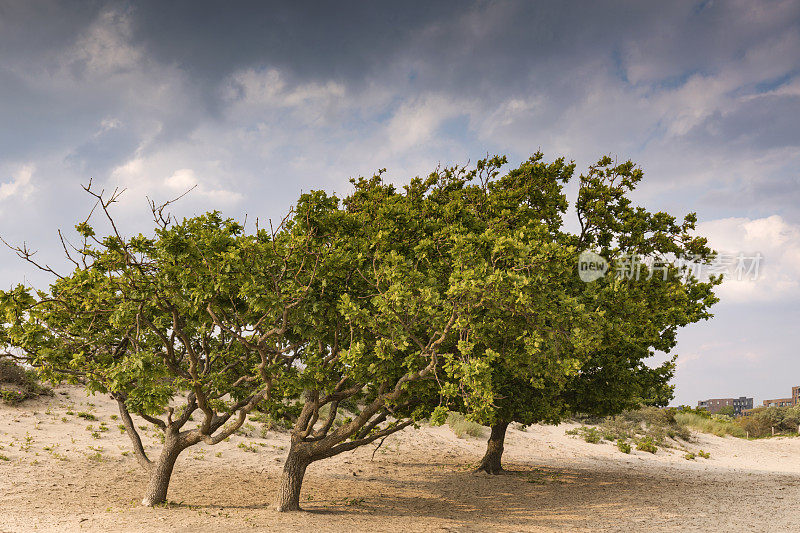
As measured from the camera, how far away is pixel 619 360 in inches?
621

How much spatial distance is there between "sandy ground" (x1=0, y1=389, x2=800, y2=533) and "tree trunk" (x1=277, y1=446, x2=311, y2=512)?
0.32 m

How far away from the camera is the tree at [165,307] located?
32.6 feet

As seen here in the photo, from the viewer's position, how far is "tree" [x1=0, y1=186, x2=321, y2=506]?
9.92m

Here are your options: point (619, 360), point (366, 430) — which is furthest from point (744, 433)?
point (366, 430)

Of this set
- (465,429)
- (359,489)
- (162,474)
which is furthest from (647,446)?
(162,474)

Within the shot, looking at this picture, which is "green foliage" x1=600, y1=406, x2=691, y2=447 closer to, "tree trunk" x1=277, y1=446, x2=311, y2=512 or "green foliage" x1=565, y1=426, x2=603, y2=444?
"green foliage" x1=565, y1=426, x2=603, y2=444

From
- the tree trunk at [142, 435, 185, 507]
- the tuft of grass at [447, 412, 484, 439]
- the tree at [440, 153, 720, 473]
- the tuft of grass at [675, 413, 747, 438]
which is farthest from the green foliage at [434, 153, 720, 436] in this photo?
the tuft of grass at [675, 413, 747, 438]

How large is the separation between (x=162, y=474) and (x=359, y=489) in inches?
243

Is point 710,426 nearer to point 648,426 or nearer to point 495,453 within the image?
point 648,426

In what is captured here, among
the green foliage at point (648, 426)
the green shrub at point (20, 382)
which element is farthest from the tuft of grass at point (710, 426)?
the green shrub at point (20, 382)

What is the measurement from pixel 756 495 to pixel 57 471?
2081 cm

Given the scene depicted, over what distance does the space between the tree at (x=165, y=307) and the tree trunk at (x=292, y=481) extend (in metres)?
1.68

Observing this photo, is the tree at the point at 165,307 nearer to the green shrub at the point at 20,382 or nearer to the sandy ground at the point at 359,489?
the sandy ground at the point at 359,489

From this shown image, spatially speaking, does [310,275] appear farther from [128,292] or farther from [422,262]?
[128,292]
